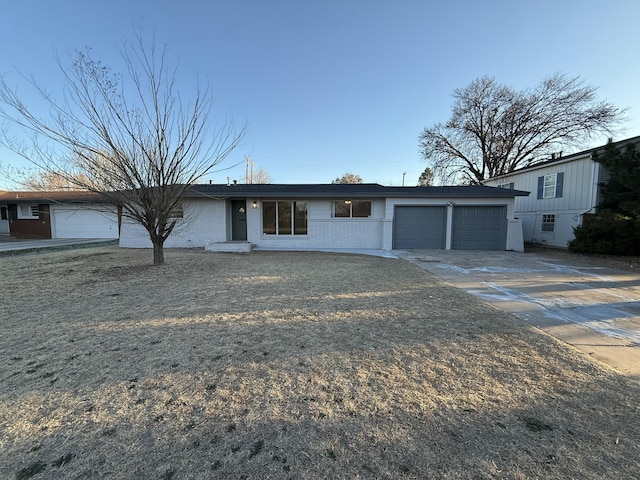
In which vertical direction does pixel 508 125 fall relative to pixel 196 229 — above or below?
above

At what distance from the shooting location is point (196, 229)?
523 inches

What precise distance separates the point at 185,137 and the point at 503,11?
1244cm

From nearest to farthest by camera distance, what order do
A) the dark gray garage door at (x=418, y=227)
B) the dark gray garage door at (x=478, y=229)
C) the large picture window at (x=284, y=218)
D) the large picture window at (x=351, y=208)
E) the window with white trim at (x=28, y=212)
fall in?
the dark gray garage door at (x=478, y=229) < the dark gray garage door at (x=418, y=227) < the large picture window at (x=351, y=208) < the large picture window at (x=284, y=218) < the window with white trim at (x=28, y=212)

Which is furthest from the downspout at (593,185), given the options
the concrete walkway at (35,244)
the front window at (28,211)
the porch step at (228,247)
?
the front window at (28,211)

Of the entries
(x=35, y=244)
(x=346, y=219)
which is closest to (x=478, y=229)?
(x=346, y=219)

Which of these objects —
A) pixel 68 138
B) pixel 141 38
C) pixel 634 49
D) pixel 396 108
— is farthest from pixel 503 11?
pixel 68 138

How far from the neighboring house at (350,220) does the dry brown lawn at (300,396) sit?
8.50 meters

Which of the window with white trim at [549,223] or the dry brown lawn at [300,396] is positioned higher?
the window with white trim at [549,223]

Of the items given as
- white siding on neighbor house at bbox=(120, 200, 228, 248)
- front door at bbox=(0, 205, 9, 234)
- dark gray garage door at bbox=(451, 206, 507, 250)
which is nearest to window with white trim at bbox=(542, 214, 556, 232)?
dark gray garage door at bbox=(451, 206, 507, 250)

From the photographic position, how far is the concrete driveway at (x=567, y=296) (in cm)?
345

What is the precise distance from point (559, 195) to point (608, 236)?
13.6 ft

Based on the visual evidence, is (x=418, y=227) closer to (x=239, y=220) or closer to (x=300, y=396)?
(x=239, y=220)

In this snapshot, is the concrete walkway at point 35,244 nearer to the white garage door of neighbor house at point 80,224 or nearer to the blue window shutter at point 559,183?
the white garage door of neighbor house at point 80,224

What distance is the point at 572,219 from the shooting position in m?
13.5
